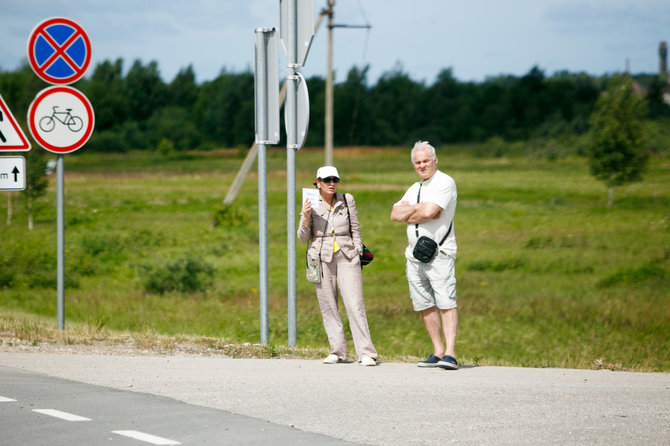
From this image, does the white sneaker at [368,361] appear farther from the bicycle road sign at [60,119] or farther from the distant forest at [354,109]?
the distant forest at [354,109]

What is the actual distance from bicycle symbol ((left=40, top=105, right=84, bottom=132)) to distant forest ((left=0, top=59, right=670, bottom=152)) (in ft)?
287

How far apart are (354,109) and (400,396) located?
99.2 metres

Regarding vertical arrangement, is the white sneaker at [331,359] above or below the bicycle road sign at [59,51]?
below

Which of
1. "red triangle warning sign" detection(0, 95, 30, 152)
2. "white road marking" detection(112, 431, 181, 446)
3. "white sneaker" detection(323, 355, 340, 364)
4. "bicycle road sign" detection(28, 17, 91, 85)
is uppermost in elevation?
"bicycle road sign" detection(28, 17, 91, 85)

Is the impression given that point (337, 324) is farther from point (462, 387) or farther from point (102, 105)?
point (102, 105)

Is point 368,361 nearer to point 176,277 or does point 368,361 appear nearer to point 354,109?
point 176,277

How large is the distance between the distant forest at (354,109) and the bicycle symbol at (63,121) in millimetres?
87460

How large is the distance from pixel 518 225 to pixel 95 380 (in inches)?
1128

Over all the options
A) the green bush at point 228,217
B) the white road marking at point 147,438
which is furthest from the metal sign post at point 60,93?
the green bush at point 228,217

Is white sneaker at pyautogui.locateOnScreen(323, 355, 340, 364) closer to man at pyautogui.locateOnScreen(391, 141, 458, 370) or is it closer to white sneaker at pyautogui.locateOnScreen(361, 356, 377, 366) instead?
white sneaker at pyautogui.locateOnScreen(361, 356, 377, 366)

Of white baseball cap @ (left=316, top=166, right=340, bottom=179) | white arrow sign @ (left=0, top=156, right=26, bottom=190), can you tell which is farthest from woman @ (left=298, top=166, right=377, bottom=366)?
white arrow sign @ (left=0, top=156, right=26, bottom=190)

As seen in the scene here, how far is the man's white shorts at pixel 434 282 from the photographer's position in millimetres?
7797

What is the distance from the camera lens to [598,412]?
5988 mm

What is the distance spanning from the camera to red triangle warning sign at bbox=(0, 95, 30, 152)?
32.3 ft
